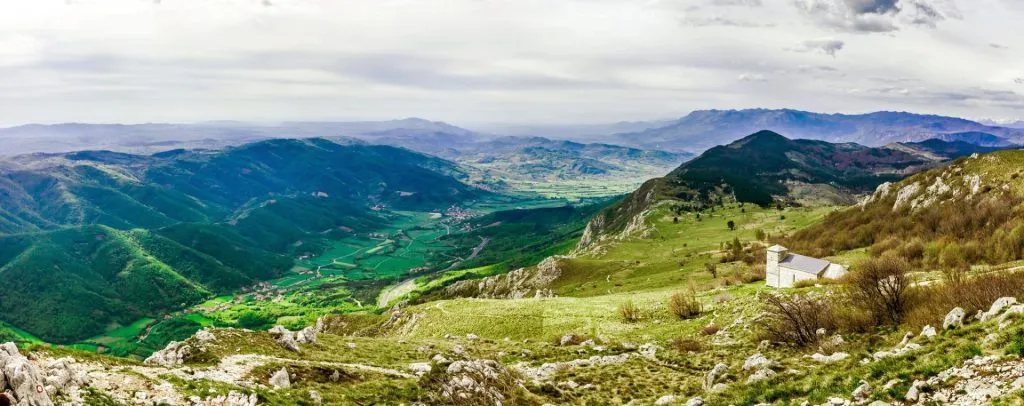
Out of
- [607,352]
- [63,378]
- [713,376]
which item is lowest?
[607,352]

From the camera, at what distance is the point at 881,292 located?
40875mm

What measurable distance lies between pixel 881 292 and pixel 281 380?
43.9 meters

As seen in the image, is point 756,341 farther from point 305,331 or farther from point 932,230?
point 932,230

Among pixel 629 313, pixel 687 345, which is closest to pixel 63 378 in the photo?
pixel 687 345

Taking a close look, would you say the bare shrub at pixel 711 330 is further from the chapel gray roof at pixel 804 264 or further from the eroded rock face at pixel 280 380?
the eroded rock face at pixel 280 380

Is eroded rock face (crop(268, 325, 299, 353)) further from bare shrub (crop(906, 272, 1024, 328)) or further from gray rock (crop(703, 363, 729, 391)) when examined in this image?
bare shrub (crop(906, 272, 1024, 328))

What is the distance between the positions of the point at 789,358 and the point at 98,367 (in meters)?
39.9

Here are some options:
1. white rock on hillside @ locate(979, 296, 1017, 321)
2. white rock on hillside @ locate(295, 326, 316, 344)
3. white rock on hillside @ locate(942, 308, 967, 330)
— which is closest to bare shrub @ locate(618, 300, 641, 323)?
white rock on hillside @ locate(942, 308, 967, 330)

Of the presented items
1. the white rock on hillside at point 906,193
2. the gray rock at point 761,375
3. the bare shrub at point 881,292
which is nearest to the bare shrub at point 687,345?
the bare shrub at point 881,292

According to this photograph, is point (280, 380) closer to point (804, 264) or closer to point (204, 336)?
point (204, 336)

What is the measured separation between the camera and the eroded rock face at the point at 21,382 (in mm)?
19375

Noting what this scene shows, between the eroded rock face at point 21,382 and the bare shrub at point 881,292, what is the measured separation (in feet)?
159

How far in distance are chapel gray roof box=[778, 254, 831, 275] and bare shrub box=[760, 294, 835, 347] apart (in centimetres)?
2279

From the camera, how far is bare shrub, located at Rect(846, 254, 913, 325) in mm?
38281
